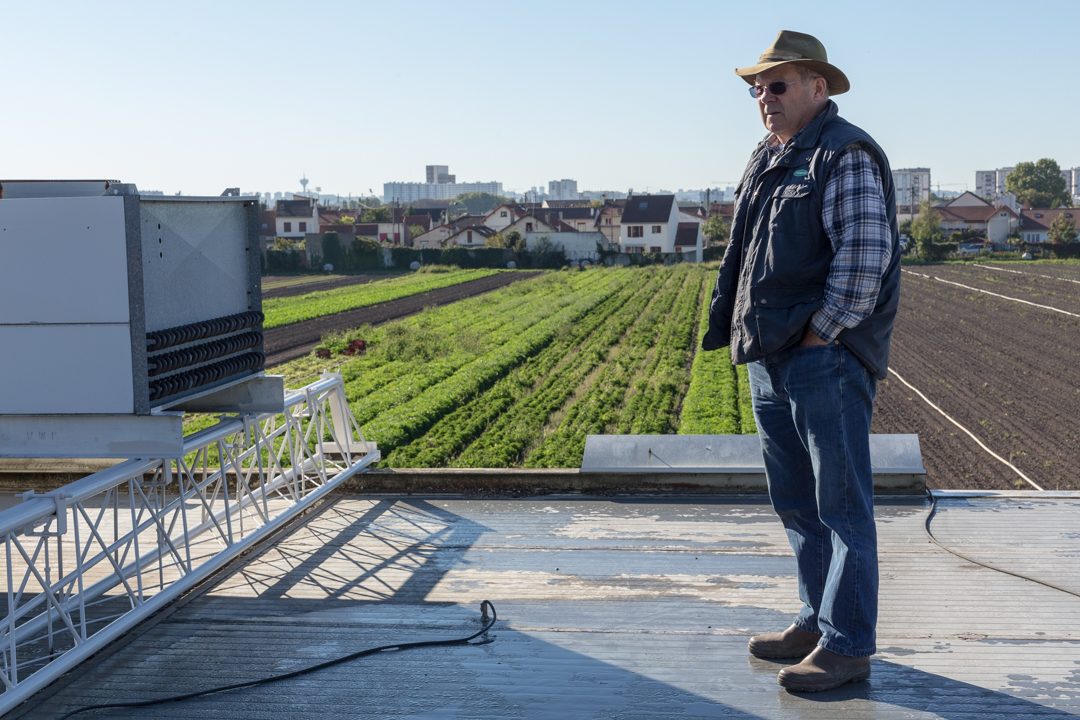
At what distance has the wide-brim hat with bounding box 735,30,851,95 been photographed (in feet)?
10.5

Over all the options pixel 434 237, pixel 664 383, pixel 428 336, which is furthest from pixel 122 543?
pixel 434 237

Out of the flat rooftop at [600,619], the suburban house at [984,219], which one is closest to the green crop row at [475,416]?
the flat rooftop at [600,619]

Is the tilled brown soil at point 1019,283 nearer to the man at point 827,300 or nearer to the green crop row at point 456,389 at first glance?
the green crop row at point 456,389

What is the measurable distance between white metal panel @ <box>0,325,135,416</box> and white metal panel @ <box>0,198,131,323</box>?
0.21 feet

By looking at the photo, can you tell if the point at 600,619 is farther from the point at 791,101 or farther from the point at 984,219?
the point at 984,219

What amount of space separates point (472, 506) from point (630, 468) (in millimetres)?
1031

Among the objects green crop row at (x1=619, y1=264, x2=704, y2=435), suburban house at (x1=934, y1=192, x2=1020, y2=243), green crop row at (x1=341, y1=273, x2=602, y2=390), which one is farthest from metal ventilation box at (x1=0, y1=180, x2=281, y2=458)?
suburban house at (x1=934, y1=192, x2=1020, y2=243)

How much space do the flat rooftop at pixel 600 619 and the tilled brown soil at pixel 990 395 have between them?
5.64 meters

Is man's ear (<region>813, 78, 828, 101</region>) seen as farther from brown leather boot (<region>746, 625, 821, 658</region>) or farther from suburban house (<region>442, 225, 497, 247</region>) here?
suburban house (<region>442, 225, 497, 247</region>)

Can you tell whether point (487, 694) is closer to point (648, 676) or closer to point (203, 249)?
point (648, 676)

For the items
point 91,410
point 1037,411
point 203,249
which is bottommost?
point 1037,411

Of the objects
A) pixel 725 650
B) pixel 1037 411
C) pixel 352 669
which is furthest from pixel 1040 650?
pixel 1037 411

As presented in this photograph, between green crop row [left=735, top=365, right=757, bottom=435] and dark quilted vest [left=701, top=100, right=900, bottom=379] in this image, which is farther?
green crop row [left=735, top=365, right=757, bottom=435]

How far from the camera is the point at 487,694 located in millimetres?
3391
